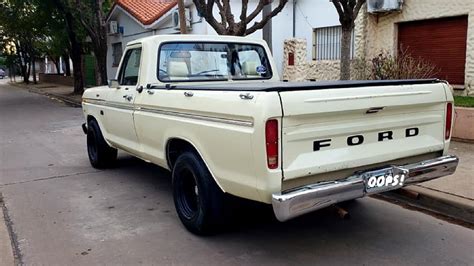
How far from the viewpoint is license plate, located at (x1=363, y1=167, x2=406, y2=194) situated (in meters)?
3.71

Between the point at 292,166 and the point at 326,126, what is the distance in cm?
45

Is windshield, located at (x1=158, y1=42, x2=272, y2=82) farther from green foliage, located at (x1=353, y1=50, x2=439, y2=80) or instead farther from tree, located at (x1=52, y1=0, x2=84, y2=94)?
tree, located at (x1=52, y1=0, x2=84, y2=94)

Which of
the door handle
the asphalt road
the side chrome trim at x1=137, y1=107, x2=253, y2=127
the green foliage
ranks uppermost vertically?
the green foliage

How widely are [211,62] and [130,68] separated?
3.72 feet

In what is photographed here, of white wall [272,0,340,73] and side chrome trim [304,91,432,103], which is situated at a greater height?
white wall [272,0,340,73]

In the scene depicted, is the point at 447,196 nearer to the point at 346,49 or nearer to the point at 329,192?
the point at 329,192

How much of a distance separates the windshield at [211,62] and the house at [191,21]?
21.2ft

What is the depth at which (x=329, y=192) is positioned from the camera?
3.46 meters

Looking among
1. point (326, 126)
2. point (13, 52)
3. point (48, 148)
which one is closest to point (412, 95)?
point (326, 126)

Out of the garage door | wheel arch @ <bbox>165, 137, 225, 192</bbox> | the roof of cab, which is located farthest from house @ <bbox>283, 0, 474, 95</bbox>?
wheel arch @ <bbox>165, 137, 225, 192</bbox>

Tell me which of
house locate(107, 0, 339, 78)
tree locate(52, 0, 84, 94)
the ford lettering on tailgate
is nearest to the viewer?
the ford lettering on tailgate

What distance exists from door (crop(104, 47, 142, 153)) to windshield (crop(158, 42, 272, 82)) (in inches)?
17.1

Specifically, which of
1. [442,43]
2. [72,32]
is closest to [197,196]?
[442,43]

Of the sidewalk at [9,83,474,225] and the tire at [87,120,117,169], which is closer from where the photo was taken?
the sidewalk at [9,83,474,225]
